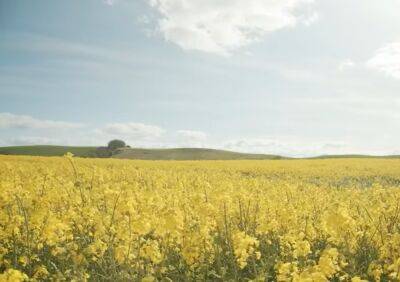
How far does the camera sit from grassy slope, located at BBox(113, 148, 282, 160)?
80.6 meters

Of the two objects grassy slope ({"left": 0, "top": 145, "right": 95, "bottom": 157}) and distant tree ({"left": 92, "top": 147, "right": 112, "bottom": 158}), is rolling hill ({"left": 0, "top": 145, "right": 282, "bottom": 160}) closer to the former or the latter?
grassy slope ({"left": 0, "top": 145, "right": 95, "bottom": 157})

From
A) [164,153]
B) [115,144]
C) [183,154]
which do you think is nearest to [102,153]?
[115,144]

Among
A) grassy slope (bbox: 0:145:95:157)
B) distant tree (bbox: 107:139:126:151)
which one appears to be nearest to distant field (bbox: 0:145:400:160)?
grassy slope (bbox: 0:145:95:157)

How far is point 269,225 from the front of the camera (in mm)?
7035

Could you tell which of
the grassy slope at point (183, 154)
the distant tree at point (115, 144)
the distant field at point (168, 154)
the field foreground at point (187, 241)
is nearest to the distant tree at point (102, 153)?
the distant field at point (168, 154)

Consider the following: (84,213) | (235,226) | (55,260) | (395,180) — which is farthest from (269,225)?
(395,180)

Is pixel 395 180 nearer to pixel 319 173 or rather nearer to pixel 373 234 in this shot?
pixel 319 173

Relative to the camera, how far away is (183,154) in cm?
8394

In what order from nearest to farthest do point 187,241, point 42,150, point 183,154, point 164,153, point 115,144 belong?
point 187,241 → point 183,154 → point 164,153 → point 42,150 → point 115,144

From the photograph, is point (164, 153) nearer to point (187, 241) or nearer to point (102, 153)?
point (102, 153)

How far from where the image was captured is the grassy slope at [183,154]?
265ft

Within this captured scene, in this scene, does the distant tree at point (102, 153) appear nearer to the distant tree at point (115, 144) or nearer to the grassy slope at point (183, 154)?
the distant tree at point (115, 144)

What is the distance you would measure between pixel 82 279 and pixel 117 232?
4.46 feet

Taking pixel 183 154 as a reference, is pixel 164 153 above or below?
above
